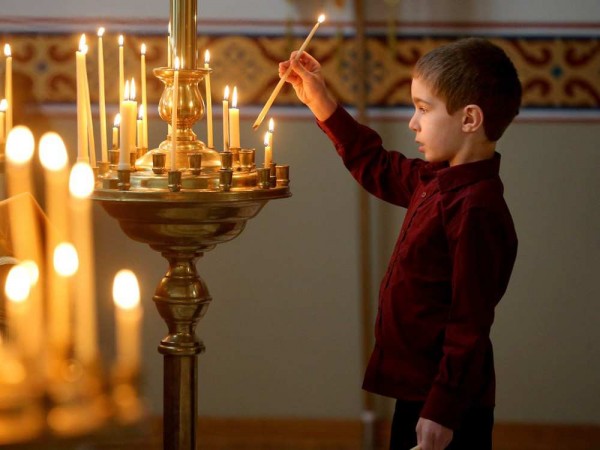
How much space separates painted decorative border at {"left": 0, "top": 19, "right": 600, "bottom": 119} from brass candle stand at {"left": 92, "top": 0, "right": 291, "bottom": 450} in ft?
5.19

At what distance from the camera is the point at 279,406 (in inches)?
117

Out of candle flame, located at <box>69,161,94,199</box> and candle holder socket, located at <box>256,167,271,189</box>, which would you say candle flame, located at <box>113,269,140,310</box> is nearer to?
Result: candle flame, located at <box>69,161,94,199</box>

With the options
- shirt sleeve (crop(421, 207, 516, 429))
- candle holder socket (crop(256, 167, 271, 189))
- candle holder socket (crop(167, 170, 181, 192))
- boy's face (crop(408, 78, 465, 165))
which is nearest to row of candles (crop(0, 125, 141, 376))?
candle holder socket (crop(167, 170, 181, 192))

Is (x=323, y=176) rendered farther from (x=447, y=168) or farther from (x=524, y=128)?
(x=447, y=168)

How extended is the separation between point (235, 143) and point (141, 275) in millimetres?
1641

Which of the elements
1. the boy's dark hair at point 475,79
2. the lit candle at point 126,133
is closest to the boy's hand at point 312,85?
the boy's dark hair at point 475,79

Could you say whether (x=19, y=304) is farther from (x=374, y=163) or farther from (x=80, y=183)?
(x=374, y=163)

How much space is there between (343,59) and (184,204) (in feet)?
5.82

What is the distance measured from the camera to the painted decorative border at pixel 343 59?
2.80 metres

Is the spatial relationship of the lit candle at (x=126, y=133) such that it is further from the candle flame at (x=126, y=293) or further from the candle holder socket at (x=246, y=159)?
the candle flame at (x=126, y=293)

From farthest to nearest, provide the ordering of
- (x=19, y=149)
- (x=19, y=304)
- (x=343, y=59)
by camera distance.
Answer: (x=343, y=59) → (x=19, y=149) → (x=19, y=304)

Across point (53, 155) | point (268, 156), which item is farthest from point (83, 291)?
point (268, 156)

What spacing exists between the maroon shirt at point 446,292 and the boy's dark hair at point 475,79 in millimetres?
83

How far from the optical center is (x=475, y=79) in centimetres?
155
